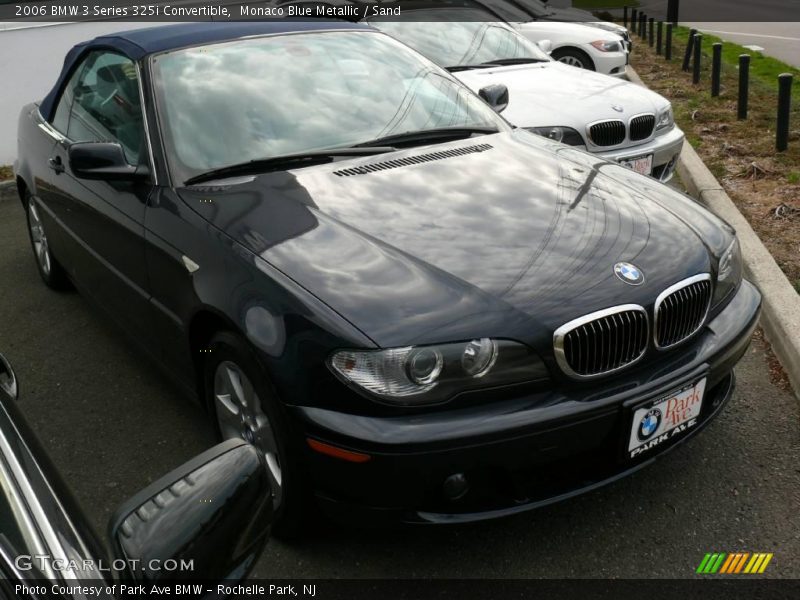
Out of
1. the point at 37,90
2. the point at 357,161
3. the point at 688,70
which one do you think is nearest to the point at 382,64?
the point at 357,161

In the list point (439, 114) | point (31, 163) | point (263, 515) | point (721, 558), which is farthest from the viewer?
point (31, 163)

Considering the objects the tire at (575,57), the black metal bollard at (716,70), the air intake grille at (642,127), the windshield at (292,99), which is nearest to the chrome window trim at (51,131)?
the windshield at (292,99)

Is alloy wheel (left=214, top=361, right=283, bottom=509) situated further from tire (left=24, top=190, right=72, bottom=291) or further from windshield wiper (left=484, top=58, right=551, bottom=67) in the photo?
windshield wiper (left=484, top=58, right=551, bottom=67)

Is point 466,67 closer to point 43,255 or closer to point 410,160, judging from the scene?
point 43,255

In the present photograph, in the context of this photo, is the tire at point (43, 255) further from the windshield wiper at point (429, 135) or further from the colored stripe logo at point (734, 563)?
the colored stripe logo at point (734, 563)

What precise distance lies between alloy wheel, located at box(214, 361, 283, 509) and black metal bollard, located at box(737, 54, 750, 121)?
707cm

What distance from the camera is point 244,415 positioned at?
2.95 m

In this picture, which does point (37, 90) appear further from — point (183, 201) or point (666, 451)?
point (666, 451)

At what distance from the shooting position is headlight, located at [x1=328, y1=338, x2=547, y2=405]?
245 cm

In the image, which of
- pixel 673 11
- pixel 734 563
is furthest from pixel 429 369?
pixel 673 11

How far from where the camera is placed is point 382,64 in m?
4.07

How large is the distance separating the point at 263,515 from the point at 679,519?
1.88m

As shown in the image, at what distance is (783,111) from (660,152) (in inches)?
62.3

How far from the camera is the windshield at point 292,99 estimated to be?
11.4 ft
